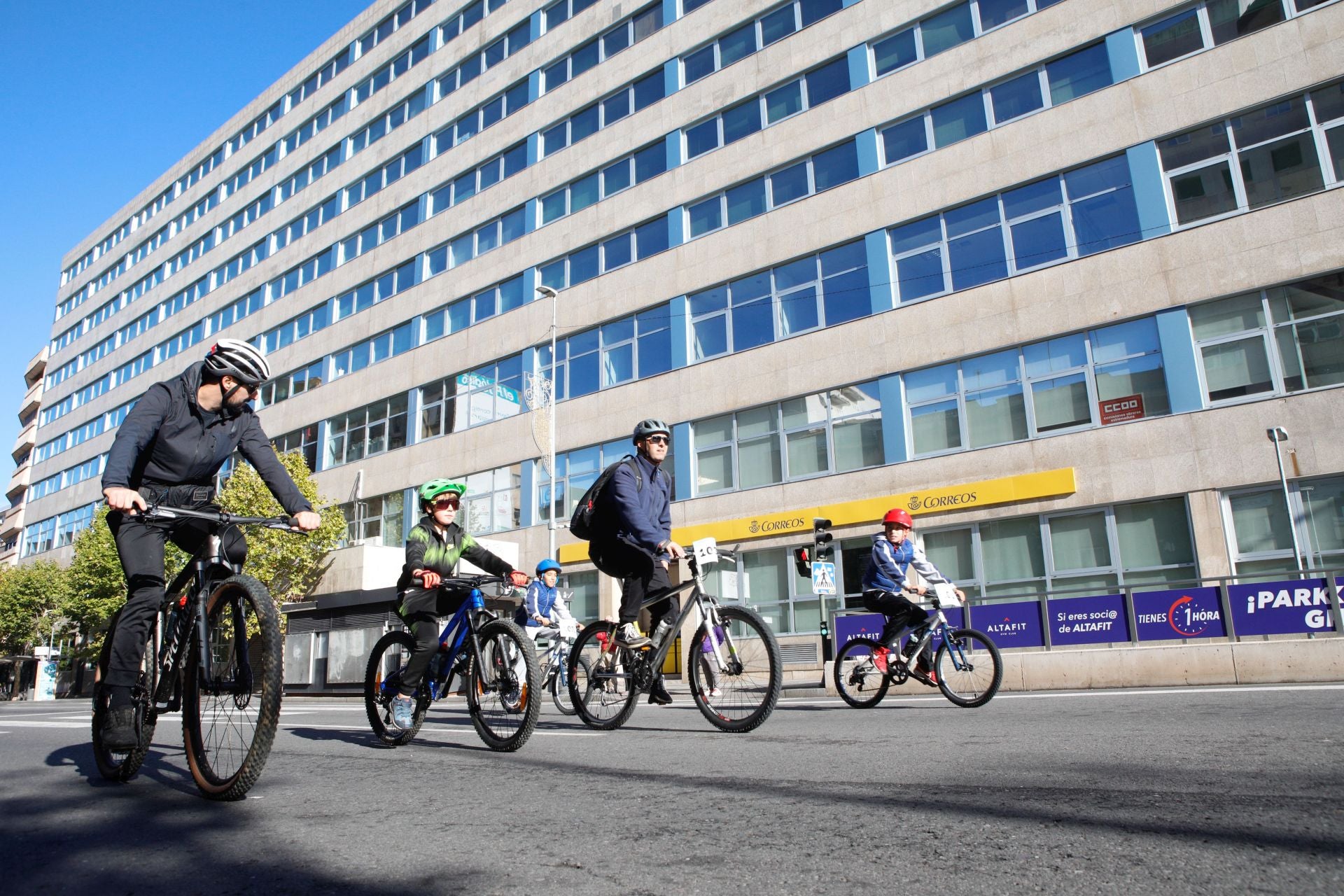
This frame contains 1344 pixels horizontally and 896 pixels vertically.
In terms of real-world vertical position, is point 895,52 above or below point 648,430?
above

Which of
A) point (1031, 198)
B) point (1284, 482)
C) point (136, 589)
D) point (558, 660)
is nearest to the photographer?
point (136, 589)

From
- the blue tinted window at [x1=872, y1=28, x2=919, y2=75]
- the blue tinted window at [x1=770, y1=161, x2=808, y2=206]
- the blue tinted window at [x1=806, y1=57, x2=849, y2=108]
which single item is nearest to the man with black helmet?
the blue tinted window at [x1=770, y1=161, x2=808, y2=206]

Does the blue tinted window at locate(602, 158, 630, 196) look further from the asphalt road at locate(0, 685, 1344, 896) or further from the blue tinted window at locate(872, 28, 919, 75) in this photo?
the asphalt road at locate(0, 685, 1344, 896)

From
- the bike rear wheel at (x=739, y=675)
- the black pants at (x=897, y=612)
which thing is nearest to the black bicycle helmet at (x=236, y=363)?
the bike rear wheel at (x=739, y=675)

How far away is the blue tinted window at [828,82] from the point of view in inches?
989

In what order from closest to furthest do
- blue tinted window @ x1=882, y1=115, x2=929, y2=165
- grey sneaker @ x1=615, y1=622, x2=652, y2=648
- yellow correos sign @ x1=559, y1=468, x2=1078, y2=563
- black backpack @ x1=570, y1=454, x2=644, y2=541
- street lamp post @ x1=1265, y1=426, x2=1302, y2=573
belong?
grey sneaker @ x1=615, y1=622, x2=652, y2=648
black backpack @ x1=570, y1=454, x2=644, y2=541
street lamp post @ x1=1265, y1=426, x2=1302, y2=573
yellow correos sign @ x1=559, y1=468, x2=1078, y2=563
blue tinted window @ x1=882, y1=115, x2=929, y2=165

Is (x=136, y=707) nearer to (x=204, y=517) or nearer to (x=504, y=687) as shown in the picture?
(x=204, y=517)

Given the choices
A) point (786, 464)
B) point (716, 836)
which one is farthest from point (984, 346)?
point (716, 836)

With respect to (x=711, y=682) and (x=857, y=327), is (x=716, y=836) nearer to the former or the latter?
(x=711, y=682)

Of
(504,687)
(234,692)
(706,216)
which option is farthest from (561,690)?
(706,216)

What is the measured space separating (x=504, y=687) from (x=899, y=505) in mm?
17430

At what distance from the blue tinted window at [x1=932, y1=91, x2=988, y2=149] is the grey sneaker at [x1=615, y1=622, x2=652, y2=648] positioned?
20301mm

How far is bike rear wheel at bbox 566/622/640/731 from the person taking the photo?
598 cm

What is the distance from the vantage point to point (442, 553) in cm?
583
